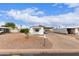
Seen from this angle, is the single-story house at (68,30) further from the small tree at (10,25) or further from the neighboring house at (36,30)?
the small tree at (10,25)

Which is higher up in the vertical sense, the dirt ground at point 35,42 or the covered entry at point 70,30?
the covered entry at point 70,30

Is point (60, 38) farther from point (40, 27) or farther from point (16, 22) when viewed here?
point (16, 22)

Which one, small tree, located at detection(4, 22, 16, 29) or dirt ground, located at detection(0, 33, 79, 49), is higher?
small tree, located at detection(4, 22, 16, 29)

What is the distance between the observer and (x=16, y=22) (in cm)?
560

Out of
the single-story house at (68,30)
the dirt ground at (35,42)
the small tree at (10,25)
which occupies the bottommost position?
the dirt ground at (35,42)

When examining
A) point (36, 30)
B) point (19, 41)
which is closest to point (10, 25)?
point (19, 41)

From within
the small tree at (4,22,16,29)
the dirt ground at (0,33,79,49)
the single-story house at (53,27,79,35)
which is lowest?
the dirt ground at (0,33,79,49)

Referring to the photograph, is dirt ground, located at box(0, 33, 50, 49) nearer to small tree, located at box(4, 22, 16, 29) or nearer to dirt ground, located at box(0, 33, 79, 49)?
dirt ground, located at box(0, 33, 79, 49)

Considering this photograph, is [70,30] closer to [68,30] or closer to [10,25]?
[68,30]

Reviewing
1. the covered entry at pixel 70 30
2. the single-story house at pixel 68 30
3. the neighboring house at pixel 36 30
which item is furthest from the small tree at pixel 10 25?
the covered entry at pixel 70 30

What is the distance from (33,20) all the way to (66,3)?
540mm

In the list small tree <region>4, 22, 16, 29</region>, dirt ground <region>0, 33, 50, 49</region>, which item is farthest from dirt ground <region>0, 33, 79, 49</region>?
small tree <region>4, 22, 16, 29</region>

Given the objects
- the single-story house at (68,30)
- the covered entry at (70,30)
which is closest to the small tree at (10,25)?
the single-story house at (68,30)

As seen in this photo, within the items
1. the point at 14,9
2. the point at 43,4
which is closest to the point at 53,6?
the point at 43,4
